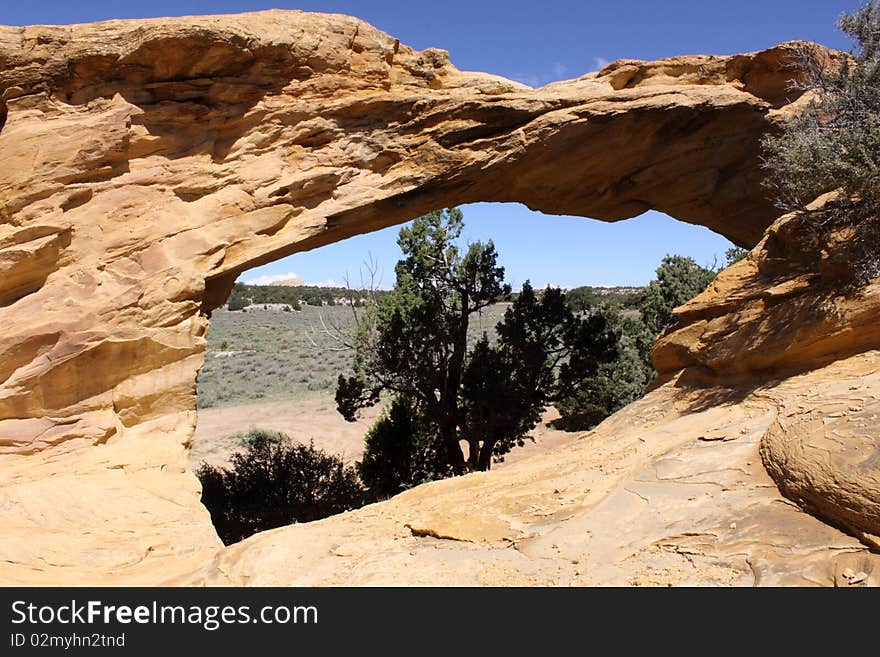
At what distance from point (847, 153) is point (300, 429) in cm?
1819

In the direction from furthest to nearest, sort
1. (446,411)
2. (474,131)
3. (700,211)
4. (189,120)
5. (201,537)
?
1. (446,411)
2. (700,211)
3. (474,131)
4. (189,120)
5. (201,537)

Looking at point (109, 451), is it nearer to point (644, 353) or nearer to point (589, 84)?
point (589, 84)

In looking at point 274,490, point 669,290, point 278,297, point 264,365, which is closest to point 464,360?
point 274,490

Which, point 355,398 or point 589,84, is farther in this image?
point 355,398

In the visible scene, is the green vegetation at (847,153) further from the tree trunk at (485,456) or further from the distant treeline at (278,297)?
the distant treeline at (278,297)

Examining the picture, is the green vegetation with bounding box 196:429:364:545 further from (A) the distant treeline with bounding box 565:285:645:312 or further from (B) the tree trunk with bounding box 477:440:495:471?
(A) the distant treeline with bounding box 565:285:645:312

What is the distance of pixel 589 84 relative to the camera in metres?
10.4

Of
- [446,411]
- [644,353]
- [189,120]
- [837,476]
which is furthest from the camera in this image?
[644,353]

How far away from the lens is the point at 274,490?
593 inches

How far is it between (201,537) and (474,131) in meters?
6.71

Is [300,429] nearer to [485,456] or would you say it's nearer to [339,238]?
[485,456]

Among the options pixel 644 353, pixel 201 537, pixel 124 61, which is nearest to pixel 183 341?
pixel 201 537

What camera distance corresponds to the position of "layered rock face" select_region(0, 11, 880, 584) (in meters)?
5.32

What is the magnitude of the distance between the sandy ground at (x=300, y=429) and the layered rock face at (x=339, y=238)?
10.0m
